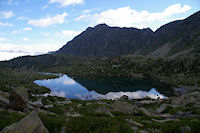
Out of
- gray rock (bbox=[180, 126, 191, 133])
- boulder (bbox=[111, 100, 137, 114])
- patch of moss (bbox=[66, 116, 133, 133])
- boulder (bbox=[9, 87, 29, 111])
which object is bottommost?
boulder (bbox=[111, 100, 137, 114])

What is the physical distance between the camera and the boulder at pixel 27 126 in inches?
336

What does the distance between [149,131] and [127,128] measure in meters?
2.10

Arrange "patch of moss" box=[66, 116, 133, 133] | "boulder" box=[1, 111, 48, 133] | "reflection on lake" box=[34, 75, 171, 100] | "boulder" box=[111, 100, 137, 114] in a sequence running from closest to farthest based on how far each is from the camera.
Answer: "boulder" box=[1, 111, 48, 133]
"patch of moss" box=[66, 116, 133, 133]
"boulder" box=[111, 100, 137, 114]
"reflection on lake" box=[34, 75, 171, 100]

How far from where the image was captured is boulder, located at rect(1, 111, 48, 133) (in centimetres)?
854

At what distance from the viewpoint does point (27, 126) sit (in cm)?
914

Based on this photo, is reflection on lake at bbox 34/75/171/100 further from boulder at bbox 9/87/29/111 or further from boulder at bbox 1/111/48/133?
boulder at bbox 1/111/48/133

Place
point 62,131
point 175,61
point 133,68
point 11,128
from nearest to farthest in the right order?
point 11,128 → point 62,131 → point 175,61 → point 133,68

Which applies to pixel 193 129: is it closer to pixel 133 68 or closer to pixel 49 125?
pixel 49 125

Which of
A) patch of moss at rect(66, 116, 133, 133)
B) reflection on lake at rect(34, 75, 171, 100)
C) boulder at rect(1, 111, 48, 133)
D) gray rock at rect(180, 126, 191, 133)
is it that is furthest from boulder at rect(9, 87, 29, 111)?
reflection on lake at rect(34, 75, 171, 100)

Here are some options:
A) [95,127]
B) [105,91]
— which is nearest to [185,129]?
[95,127]

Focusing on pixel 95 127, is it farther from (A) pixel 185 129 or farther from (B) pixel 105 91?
(B) pixel 105 91

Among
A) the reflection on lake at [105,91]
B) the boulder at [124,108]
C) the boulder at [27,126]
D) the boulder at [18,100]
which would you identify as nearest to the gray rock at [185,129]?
the boulder at [124,108]

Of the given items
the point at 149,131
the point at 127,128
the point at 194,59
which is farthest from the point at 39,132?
the point at 194,59

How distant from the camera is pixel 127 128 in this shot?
447 inches
